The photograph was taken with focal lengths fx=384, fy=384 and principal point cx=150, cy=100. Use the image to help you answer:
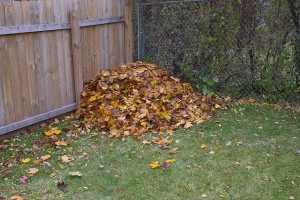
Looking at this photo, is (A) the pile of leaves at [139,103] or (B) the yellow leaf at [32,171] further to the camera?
(A) the pile of leaves at [139,103]

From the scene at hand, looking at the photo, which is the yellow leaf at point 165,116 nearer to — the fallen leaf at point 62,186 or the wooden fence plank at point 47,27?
the wooden fence plank at point 47,27

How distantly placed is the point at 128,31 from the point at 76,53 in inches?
59.6

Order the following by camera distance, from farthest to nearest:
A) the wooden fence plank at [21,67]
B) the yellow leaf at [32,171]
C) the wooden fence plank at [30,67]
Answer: the wooden fence plank at [30,67], the wooden fence plank at [21,67], the yellow leaf at [32,171]

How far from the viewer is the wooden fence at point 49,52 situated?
5016 millimetres

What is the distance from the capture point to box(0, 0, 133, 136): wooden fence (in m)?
5.02

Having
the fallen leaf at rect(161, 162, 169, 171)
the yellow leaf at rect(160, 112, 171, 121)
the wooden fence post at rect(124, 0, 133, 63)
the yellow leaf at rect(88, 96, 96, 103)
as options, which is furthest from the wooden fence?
the fallen leaf at rect(161, 162, 169, 171)

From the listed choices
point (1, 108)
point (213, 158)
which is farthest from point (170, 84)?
point (1, 108)

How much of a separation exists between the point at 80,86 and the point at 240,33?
2.81 metres

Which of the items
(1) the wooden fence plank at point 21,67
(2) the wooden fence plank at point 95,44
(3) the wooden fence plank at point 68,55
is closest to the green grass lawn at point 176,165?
(1) the wooden fence plank at point 21,67

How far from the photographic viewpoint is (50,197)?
3691 millimetres

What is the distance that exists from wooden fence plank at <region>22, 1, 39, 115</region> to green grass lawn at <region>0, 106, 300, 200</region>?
44cm

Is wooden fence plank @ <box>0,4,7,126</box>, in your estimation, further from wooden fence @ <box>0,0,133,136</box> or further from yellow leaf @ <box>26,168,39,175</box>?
yellow leaf @ <box>26,168,39,175</box>

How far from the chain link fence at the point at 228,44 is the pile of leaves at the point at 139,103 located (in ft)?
1.52

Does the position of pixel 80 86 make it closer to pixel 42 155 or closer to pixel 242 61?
pixel 42 155
